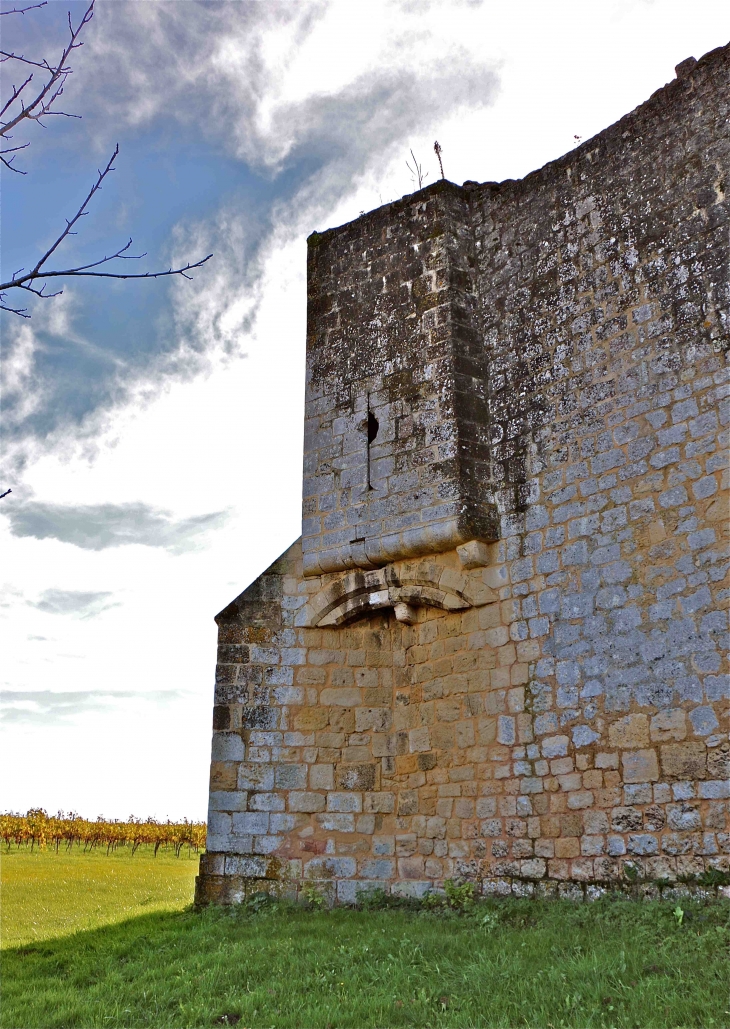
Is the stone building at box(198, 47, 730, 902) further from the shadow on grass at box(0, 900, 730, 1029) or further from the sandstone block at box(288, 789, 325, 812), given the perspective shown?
the shadow on grass at box(0, 900, 730, 1029)

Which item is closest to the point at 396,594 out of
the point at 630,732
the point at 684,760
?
the point at 630,732

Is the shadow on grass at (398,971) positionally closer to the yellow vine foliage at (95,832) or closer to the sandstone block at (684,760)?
the sandstone block at (684,760)

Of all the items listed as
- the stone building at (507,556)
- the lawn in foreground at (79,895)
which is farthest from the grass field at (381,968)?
the stone building at (507,556)

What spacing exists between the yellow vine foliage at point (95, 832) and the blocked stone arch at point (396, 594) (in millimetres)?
14123

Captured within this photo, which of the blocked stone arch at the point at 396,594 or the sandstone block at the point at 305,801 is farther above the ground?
the blocked stone arch at the point at 396,594

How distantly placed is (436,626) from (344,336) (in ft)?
10.5

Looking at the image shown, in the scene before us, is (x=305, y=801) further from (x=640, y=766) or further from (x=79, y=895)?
(x=79, y=895)

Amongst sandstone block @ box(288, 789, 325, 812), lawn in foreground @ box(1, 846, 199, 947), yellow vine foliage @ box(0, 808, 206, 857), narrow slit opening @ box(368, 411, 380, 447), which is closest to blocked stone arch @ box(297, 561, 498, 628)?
narrow slit opening @ box(368, 411, 380, 447)

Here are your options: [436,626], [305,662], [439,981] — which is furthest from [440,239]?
[439,981]

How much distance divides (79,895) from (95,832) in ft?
43.6

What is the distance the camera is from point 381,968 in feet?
18.0

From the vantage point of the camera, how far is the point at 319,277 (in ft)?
32.1

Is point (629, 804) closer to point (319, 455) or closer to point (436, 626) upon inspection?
point (436, 626)

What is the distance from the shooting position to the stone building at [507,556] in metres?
6.45
